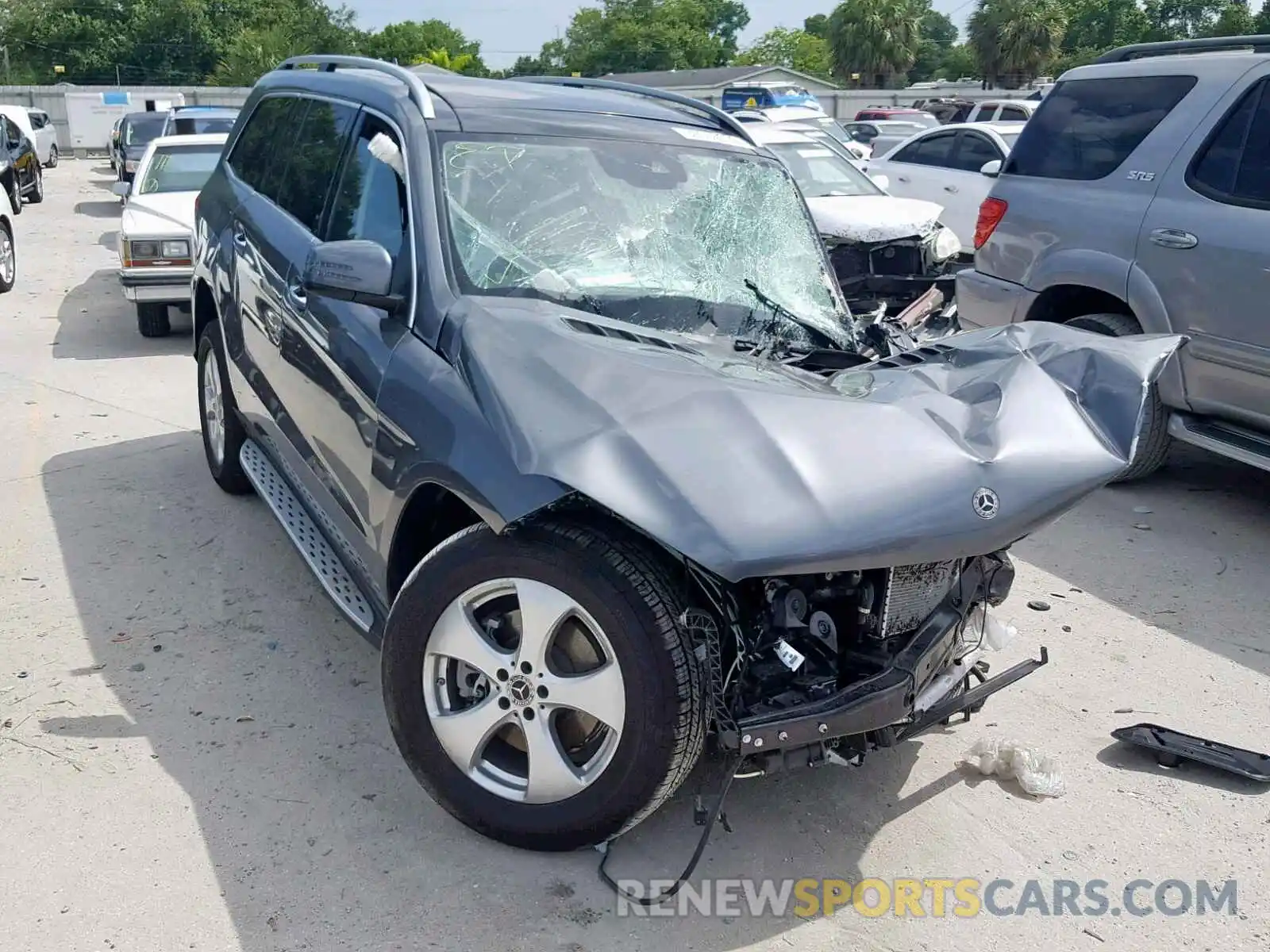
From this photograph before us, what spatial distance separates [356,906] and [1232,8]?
237ft

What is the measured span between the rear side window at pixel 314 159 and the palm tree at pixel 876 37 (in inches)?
2749

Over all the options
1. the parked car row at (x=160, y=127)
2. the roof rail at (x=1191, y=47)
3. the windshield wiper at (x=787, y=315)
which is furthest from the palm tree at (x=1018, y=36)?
the windshield wiper at (x=787, y=315)

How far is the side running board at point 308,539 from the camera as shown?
383 centimetres

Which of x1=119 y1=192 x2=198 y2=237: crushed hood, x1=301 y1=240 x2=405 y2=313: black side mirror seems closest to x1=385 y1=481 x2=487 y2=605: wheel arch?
x1=301 y1=240 x2=405 y2=313: black side mirror

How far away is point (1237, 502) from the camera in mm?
6348

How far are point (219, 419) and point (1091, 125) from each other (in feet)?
16.3

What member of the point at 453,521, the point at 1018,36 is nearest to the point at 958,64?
the point at 1018,36

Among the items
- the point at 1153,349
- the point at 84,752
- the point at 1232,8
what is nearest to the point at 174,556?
the point at 84,752

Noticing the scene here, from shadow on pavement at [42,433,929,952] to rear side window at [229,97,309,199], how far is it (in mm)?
1754

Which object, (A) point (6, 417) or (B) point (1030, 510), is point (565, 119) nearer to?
(B) point (1030, 510)

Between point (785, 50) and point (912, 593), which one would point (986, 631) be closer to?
point (912, 593)

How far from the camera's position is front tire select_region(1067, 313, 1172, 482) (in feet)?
20.1

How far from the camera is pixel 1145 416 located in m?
6.15

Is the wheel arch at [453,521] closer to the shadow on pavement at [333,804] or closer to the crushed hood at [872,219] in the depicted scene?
the shadow on pavement at [333,804]
